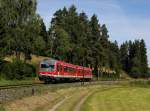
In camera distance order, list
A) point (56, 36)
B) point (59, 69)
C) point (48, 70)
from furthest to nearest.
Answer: point (56, 36)
point (59, 69)
point (48, 70)

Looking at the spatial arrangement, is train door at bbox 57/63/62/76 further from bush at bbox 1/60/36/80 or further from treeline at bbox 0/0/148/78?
treeline at bbox 0/0/148/78

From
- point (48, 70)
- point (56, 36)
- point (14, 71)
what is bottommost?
point (48, 70)

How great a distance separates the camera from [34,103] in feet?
128

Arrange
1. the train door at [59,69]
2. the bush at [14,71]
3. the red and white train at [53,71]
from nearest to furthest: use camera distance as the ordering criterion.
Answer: the red and white train at [53,71] → the train door at [59,69] → the bush at [14,71]

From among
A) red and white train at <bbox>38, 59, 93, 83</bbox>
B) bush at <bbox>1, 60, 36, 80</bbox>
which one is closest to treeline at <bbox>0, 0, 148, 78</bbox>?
bush at <bbox>1, 60, 36, 80</bbox>

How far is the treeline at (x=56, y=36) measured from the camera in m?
86.5

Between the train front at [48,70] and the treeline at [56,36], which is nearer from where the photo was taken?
the train front at [48,70]

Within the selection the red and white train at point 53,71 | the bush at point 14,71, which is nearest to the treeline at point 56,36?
the bush at point 14,71

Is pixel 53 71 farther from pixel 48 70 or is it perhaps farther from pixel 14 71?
pixel 14 71

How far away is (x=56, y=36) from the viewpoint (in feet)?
385

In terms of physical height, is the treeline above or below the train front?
above

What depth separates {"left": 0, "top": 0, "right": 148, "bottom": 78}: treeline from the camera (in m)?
86.5

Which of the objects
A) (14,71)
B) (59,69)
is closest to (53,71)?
(59,69)

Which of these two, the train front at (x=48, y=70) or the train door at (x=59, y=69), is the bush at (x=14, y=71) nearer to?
the train front at (x=48, y=70)
